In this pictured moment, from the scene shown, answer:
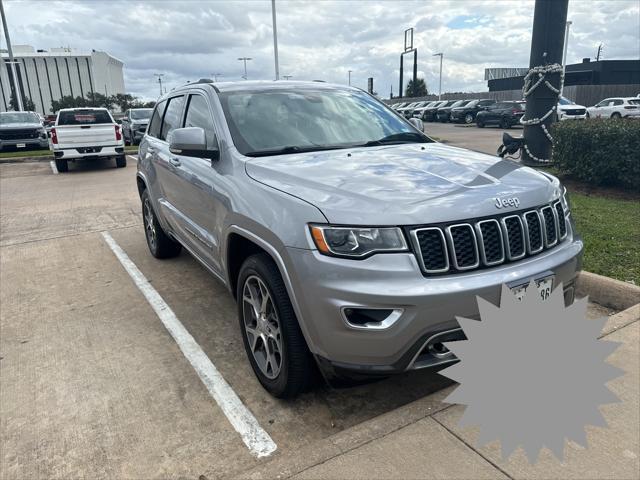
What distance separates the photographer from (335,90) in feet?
14.1

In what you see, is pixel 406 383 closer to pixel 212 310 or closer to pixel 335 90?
pixel 212 310

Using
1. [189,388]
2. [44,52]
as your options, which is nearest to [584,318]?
[189,388]

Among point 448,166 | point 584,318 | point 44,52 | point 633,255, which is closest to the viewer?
point 584,318

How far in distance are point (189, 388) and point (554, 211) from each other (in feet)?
7.92

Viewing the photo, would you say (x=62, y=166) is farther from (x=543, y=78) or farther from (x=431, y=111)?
(x=431, y=111)

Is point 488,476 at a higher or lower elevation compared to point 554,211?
lower

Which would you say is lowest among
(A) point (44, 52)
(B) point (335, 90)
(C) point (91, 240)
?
(C) point (91, 240)

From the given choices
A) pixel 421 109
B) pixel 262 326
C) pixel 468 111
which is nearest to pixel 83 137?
pixel 262 326

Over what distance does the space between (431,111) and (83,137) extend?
32.4 metres

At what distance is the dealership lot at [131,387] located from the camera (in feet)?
8.53

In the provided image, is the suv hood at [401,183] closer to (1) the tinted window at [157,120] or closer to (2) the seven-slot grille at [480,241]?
(2) the seven-slot grille at [480,241]

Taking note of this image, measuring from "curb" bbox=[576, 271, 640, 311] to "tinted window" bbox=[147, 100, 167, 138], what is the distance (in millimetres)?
4296

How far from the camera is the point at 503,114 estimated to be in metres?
29.1

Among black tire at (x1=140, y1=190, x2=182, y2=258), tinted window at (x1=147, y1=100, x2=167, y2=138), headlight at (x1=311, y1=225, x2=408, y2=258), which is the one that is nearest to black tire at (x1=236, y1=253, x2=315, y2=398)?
headlight at (x1=311, y1=225, x2=408, y2=258)
